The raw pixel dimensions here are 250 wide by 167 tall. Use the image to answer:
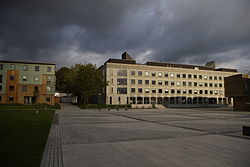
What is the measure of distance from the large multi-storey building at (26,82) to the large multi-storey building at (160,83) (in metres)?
19.6

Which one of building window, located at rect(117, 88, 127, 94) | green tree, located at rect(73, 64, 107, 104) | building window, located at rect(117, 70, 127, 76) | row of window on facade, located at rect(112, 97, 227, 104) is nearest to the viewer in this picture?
green tree, located at rect(73, 64, 107, 104)

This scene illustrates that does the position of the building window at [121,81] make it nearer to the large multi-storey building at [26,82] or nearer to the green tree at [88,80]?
the green tree at [88,80]

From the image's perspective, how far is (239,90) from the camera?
1704 inches

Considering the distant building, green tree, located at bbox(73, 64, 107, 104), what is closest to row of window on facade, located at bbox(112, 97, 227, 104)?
green tree, located at bbox(73, 64, 107, 104)

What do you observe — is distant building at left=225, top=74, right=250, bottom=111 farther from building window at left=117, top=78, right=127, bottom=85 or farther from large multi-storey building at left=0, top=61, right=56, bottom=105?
large multi-storey building at left=0, top=61, right=56, bottom=105

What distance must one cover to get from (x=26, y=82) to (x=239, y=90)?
5817 centimetres

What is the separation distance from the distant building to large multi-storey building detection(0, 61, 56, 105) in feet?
164

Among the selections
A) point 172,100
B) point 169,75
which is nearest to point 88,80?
point 169,75

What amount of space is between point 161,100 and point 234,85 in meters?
35.9

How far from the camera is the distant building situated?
42478mm

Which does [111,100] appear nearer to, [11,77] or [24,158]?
[11,77]

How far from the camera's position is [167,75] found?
80312 mm

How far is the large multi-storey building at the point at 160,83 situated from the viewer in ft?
236

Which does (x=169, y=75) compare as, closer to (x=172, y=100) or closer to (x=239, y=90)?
(x=172, y=100)
